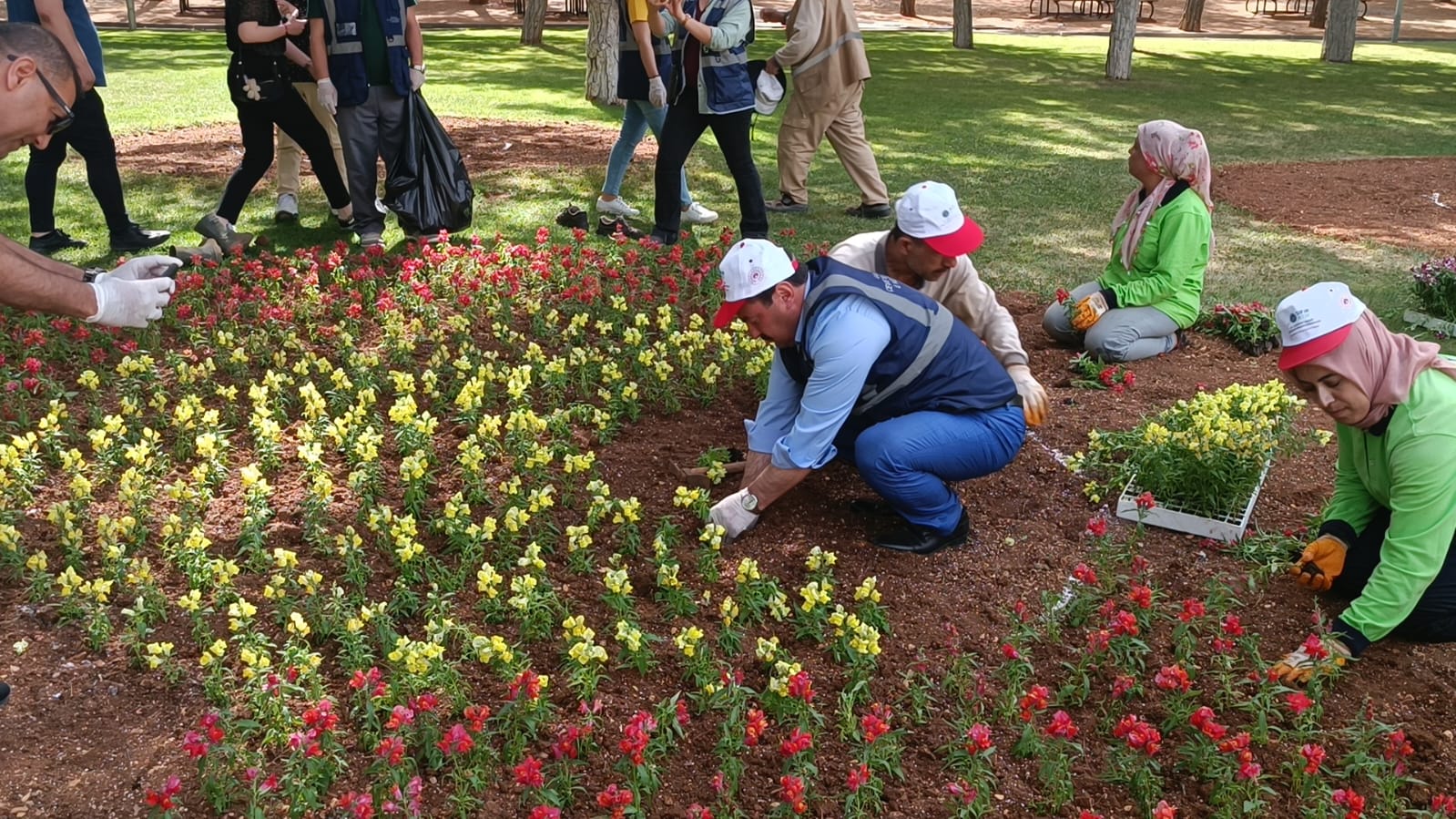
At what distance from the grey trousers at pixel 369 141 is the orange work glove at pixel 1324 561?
18.0ft

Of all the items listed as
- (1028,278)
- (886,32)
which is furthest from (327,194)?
(886,32)

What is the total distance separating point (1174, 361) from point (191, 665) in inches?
190

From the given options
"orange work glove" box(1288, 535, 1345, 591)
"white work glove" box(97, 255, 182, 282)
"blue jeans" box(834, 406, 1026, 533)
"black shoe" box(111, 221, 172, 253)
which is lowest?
"orange work glove" box(1288, 535, 1345, 591)

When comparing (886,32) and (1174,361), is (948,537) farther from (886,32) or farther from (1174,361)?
(886,32)

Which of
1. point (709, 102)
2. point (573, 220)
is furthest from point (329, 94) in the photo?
point (709, 102)

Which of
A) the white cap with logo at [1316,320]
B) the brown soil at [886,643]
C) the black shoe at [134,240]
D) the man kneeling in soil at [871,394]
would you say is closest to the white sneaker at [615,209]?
the black shoe at [134,240]

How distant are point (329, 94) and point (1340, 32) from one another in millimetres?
19518

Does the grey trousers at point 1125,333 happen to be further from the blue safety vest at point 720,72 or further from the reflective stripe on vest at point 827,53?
the reflective stripe on vest at point 827,53

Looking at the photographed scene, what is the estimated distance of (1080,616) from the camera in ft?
13.2

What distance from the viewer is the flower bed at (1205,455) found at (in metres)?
4.57

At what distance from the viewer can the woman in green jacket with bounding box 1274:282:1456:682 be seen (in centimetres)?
355

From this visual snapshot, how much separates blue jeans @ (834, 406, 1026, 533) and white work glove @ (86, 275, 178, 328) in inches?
94.1

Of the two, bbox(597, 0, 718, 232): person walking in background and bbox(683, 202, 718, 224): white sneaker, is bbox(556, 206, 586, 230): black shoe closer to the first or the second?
bbox(597, 0, 718, 232): person walking in background

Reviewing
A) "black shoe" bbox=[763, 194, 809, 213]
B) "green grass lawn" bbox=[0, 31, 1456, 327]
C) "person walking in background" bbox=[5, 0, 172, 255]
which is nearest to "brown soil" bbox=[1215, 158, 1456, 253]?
"green grass lawn" bbox=[0, 31, 1456, 327]
